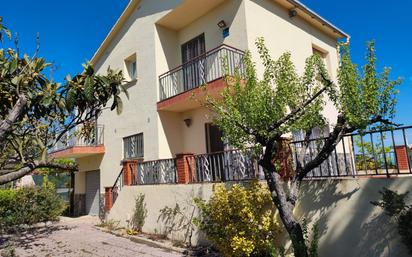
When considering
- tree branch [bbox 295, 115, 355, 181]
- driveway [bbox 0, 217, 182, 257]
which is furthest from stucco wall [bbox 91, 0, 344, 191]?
tree branch [bbox 295, 115, 355, 181]

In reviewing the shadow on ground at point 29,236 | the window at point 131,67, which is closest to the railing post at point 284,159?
the shadow on ground at point 29,236

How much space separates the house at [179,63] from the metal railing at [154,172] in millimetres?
39

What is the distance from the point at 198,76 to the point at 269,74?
6.66m

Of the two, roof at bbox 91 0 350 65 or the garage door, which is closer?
roof at bbox 91 0 350 65

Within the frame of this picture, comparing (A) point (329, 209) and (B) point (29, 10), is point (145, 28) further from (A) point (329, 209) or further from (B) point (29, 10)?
(A) point (329, 209)

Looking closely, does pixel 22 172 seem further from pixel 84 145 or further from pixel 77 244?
pixel 84 145

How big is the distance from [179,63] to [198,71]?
2499 mm

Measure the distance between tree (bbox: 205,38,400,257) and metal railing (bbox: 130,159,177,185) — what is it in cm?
531

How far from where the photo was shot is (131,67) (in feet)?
59.1

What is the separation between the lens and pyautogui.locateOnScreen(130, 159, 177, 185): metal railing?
12.3 metres

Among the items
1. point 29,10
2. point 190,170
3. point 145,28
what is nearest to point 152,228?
point 190,170

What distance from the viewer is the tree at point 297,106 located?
612 cm

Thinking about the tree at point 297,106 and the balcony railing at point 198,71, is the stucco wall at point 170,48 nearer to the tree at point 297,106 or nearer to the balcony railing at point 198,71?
the balcony railing at point 198,71

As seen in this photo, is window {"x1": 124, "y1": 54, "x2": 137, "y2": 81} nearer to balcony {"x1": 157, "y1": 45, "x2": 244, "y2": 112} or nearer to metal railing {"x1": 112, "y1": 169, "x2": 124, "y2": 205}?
balcony {"x1": 157, "y1": 45, "x2": 244, "y2": 112}
